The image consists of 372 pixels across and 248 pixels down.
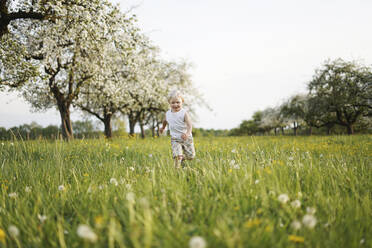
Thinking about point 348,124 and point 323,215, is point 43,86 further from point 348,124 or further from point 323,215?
point 348,124

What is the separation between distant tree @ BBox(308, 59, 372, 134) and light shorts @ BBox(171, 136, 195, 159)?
22216 millimetres

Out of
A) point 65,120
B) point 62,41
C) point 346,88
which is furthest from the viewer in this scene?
point 346,88

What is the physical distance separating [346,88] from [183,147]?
76.5 ft

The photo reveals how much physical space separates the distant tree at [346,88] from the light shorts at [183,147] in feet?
72.9

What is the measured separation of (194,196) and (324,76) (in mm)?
27075

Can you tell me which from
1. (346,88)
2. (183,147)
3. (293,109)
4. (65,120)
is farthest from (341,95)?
(65,120)

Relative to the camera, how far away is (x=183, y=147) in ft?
17.1

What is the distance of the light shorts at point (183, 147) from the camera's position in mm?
4914

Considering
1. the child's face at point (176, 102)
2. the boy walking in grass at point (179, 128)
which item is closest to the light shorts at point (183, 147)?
the boy walking in grass at point (179, 128)

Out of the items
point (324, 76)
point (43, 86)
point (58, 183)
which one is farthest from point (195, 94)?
point (58, 183)

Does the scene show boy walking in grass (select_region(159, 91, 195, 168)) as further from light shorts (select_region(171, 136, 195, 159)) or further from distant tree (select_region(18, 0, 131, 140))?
distant tree (select_region(18, 0, 131, 140))

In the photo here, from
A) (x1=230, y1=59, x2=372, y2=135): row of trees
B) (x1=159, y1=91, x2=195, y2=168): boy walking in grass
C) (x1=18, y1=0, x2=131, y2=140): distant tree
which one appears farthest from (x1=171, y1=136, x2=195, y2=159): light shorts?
(x1=230, y1=59, x2=372, y2=135): row of trees

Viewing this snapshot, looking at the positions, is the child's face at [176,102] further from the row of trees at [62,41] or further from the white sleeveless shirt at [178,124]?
the row of trees at [62,41]

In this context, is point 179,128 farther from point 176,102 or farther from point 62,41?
point 62,41
